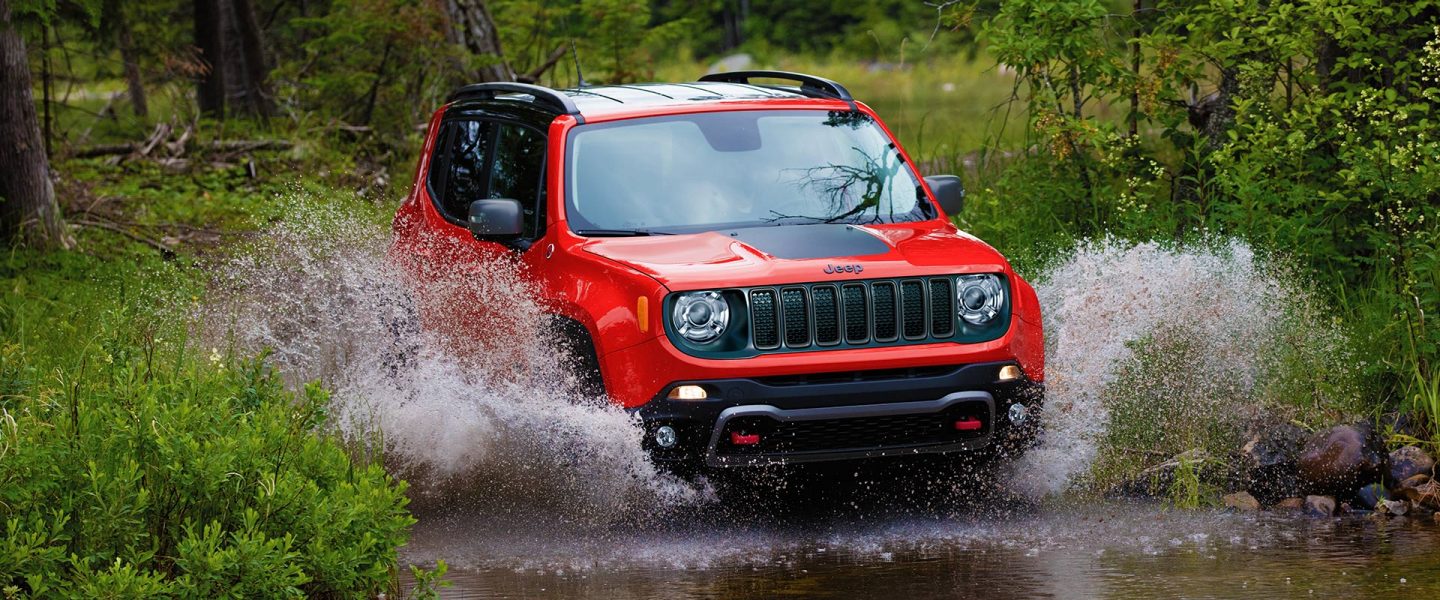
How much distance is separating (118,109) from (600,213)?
2135 centimetres

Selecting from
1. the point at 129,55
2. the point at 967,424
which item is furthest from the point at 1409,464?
the point at 129,55

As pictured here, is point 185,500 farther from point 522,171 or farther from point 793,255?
point 522,171

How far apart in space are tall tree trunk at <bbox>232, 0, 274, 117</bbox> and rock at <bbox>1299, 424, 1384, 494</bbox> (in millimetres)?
16904

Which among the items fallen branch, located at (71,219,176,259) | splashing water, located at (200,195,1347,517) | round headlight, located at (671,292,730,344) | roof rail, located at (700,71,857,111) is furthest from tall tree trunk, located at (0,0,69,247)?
round headlight, located at (671,292,730,344)

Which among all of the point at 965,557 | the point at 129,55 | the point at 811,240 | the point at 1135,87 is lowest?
the point at 965,557

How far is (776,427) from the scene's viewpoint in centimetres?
698

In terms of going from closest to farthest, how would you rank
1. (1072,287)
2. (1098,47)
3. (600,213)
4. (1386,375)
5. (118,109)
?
(600,213)
(1386,375)
(1072,287)
(1098,47)
(118,109)

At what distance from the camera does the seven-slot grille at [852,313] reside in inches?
277

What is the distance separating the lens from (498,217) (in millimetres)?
7840

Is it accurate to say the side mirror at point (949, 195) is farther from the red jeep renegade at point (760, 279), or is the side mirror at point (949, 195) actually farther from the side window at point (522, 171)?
the side window at point (522, 171)

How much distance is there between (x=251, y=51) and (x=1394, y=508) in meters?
18.3

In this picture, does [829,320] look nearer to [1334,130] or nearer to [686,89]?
[686,89]

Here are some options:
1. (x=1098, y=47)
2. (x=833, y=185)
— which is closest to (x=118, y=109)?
(x=1098, y=47)

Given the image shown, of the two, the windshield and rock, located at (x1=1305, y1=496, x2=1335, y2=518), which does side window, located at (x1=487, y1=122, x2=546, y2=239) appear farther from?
rock, located at (x1=1305, y1=496, x2=1335, y2=518)
